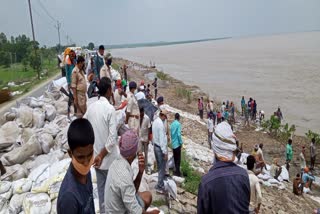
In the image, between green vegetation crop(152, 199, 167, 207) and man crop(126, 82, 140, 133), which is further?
man crop(126, 82, 140, 133)

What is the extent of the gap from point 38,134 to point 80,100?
1294mm

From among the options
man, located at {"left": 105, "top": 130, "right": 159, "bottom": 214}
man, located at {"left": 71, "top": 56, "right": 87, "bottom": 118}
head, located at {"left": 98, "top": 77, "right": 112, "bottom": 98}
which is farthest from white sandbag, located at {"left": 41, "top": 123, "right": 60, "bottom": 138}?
man, located at {"left": 105, "top": 130, "right": 159, "bottom": 214}

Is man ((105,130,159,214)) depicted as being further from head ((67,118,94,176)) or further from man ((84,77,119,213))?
man ((84,77,119,213))

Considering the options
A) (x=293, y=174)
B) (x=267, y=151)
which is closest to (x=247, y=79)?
(x=267, y=151)

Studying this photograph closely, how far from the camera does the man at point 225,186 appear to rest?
82.7 inches

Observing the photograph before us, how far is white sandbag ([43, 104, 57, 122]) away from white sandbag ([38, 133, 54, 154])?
116 centimetres

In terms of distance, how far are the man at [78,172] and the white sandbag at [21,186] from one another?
302 cm

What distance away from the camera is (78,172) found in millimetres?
1912

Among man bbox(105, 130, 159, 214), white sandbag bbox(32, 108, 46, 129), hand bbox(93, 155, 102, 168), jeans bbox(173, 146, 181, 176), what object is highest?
man bbox(105, 130, 159, 214)

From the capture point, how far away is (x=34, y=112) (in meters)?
7.09

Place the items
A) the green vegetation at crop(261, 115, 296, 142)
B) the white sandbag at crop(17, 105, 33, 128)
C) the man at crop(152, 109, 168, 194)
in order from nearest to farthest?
1. the man at crop(152, 109, 168, 194)
2. the white sandbag at crop(17, 105, 33, 128)
3. the green vegetation at crop(261, 115, 296, 142)

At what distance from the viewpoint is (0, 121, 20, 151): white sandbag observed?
19.8ft

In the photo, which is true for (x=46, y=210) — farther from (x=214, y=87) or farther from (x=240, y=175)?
(x=214, y=87)

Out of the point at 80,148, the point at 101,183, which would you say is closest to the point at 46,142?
the point at 101,183
